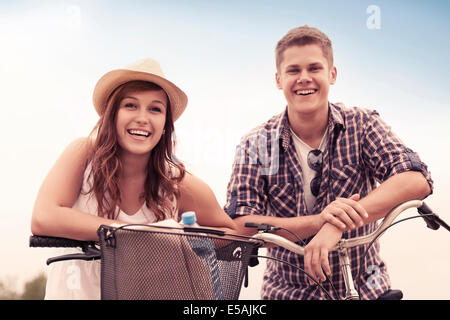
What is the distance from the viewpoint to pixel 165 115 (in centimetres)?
225

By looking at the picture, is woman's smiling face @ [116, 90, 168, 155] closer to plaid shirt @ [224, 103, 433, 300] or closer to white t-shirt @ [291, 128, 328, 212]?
plaid shirt @ [224, 103, 433, 300]

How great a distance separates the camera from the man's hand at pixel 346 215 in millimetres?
1927

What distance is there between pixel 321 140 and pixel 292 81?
37cm

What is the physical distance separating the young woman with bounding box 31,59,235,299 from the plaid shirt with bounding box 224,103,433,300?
326mm

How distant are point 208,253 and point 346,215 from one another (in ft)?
2.25

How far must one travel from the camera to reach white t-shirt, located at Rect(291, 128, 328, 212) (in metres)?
2.55

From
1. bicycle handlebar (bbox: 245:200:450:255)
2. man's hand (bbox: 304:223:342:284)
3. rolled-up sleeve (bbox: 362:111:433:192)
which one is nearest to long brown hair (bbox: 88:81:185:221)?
bicycle handlebar (bbox: 245:200:450:255)

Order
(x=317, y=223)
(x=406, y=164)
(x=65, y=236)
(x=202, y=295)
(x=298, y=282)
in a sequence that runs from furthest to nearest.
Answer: (x=298, y=282) < (x=406, y=164) < (x=317, y=223) < (x=65, y=236) < (x=202, y=295)

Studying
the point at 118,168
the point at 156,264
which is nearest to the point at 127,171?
the point at 118,168

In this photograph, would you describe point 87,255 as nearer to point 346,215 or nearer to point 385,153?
point 346,215
